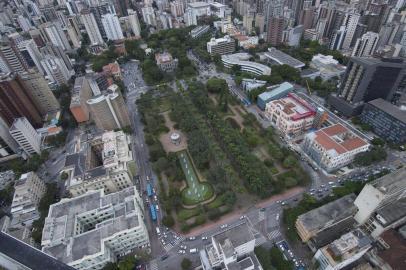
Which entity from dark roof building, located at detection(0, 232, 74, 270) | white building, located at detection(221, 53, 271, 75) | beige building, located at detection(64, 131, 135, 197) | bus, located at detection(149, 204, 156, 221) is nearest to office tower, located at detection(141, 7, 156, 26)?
white building, located at detection(221, 53, 271, 75)

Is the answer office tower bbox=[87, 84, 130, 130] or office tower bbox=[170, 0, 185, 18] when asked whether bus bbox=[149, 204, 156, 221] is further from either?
office tower bbox=[170, 0, 185, 18]

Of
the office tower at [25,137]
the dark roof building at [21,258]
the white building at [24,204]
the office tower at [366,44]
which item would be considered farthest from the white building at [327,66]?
the office tower at [25,137]

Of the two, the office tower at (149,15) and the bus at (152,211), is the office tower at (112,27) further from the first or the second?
the bus at (152,211)

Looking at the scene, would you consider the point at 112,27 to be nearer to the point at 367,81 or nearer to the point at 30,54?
the point at 30,54

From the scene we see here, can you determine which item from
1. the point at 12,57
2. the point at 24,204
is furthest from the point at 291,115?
the point at 12,57

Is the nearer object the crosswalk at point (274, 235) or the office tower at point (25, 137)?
the crosswalk at point (274, 235)
